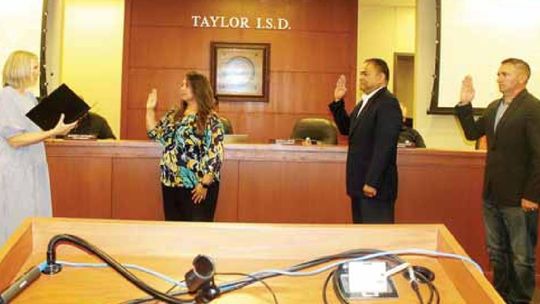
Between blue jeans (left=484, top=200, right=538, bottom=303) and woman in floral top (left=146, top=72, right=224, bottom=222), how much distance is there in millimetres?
1692

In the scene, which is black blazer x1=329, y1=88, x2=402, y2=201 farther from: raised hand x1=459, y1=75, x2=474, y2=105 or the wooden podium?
the wooden podium

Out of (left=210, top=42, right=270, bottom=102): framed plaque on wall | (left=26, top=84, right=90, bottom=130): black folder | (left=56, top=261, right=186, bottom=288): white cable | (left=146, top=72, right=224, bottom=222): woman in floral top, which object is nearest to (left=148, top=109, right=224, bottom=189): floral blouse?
(left=146, top=72, right=224, bottom=222): woman in floral top

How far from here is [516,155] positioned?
311cm

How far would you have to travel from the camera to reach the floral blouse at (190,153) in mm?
3172

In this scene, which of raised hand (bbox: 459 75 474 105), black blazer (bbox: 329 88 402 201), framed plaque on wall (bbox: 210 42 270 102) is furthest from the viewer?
framed plaque on wall (bbox: 210 42 270 102)

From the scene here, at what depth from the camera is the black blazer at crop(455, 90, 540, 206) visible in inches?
A: 119

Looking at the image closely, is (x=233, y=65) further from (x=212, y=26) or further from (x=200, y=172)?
(x=200, y=172)

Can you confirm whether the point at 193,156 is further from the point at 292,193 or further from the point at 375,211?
the point at 375,211

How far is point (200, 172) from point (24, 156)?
939 millimetres

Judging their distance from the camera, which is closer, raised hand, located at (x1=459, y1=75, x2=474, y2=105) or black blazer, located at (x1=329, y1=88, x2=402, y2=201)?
black blazer, located at (x1=329, y1=88, x2=402, y2=201)

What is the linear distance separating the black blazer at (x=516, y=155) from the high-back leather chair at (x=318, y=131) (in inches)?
61.2

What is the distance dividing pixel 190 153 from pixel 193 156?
0.08ft

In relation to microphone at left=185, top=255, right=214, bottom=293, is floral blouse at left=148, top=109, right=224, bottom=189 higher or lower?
higher

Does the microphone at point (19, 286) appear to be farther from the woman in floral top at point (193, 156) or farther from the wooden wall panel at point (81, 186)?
the wooden wall panel at point (81, 186)
